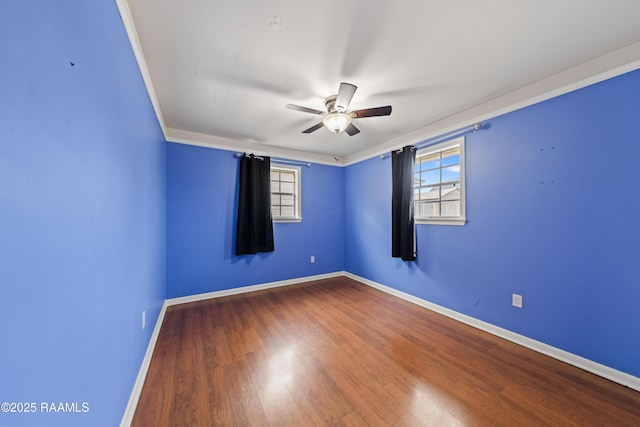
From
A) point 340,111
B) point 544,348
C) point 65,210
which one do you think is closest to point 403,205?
point 340,111

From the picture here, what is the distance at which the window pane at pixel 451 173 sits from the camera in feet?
8.76

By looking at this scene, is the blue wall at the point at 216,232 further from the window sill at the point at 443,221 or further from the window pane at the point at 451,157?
the window pane at the point at 451,157

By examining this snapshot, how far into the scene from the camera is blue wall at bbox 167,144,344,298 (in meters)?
3.09

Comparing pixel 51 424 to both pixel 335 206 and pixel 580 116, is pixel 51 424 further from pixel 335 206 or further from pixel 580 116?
pixel 335 206

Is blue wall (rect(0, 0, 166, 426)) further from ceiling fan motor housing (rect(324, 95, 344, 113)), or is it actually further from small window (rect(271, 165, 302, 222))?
small window (rect(271, 165, 302, 222))

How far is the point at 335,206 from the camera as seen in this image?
14.6 feet

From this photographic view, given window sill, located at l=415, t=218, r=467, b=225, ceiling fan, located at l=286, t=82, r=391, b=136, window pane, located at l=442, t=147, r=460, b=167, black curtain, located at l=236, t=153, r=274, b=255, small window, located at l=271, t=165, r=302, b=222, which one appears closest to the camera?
ceiling fan, located at l=286, t=82, r=391, b=136

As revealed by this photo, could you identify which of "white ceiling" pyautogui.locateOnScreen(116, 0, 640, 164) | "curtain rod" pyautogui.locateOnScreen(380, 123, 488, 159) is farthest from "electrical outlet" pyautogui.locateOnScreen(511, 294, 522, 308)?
"white ceiling" pyautogui.locateOnScreen(116, 0, 640, 164)

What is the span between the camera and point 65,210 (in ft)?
2.35

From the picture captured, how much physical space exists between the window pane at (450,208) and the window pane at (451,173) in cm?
29

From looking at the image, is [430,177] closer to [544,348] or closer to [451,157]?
[451,157]

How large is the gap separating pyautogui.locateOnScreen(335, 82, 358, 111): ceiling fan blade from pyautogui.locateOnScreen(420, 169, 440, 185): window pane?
5.24 ft

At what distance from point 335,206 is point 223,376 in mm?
3267

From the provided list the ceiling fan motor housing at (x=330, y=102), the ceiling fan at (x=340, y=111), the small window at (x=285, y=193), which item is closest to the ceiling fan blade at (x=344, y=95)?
the ceiling fan at (x=340, y=111)
